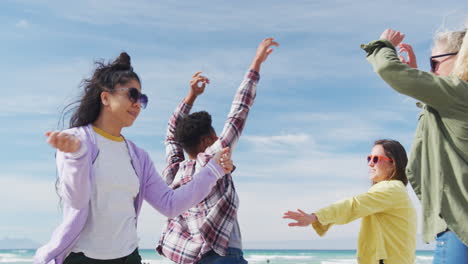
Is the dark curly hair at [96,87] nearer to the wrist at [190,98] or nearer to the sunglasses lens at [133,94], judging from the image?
the sunglasses lens at [133,94]

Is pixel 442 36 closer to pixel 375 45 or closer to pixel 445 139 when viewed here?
pixel 375 45

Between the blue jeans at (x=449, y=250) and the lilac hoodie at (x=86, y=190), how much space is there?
1.55 m

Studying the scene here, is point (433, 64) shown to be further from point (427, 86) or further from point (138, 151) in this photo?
point (138, 151)

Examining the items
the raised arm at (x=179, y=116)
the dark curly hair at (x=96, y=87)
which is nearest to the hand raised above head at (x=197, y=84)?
the raised arm at (x=179, y=116)

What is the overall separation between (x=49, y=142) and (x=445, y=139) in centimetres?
230

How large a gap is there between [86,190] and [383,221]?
270 cm

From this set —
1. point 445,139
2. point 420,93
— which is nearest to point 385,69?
point 420,93

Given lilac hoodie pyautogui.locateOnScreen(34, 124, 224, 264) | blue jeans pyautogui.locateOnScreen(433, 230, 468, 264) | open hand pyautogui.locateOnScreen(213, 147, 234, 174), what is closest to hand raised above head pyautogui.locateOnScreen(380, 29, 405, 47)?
blue jeans pyautogui.locateOnScreen(433, 230, 468, 264)

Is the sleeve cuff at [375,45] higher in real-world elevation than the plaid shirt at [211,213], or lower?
higher

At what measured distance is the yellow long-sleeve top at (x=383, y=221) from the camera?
4512 mm

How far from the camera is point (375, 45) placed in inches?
137

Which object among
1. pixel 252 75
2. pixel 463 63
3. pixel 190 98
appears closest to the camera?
pixel 463 63

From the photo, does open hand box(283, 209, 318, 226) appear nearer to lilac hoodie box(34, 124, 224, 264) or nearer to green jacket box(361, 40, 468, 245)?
lilac hoodie box(34, 124, 224, 264)

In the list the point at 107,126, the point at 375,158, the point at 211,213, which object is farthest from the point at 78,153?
the point at 375,158
